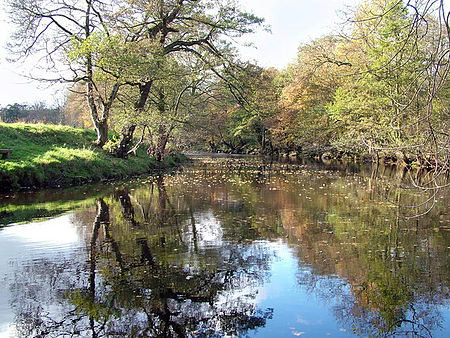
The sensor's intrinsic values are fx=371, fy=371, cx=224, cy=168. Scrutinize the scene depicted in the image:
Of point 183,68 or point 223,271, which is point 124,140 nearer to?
point 183,68

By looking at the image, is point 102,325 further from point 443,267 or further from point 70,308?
point 443,267

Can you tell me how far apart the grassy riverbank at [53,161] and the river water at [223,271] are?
3085 millimetres

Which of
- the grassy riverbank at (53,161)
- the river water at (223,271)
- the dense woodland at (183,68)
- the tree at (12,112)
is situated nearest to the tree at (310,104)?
the dense woodland at (183,68)

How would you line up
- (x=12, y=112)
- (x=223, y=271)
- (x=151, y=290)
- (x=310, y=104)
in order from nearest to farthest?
(x=151, y=290) → (x=223, y=271) → (x=310, y=104) → (x=12, y=112)

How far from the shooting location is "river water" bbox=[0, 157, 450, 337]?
4.23 meters

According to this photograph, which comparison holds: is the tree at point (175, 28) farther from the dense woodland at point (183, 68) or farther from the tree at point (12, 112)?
the tree at point (12, 112)

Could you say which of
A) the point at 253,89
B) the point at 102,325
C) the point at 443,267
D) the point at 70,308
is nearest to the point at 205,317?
the point at 102,325

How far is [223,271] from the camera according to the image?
577 cm

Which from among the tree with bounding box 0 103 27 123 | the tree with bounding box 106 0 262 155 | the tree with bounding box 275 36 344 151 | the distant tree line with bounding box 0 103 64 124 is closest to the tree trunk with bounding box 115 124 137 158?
the tree with bounding box 106 0 262 155

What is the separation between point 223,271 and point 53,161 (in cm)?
1195

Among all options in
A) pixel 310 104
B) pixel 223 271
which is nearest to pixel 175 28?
pixel 223 271

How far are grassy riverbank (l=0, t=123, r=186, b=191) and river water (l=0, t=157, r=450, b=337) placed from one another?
10.1 ft

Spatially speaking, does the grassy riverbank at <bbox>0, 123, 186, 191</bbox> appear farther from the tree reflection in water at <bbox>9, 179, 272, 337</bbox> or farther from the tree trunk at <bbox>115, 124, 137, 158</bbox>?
the tree reflection in water at <bbox>9, 179, 272, 337</bbox>

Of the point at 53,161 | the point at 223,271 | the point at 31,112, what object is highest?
the point at 31,112
